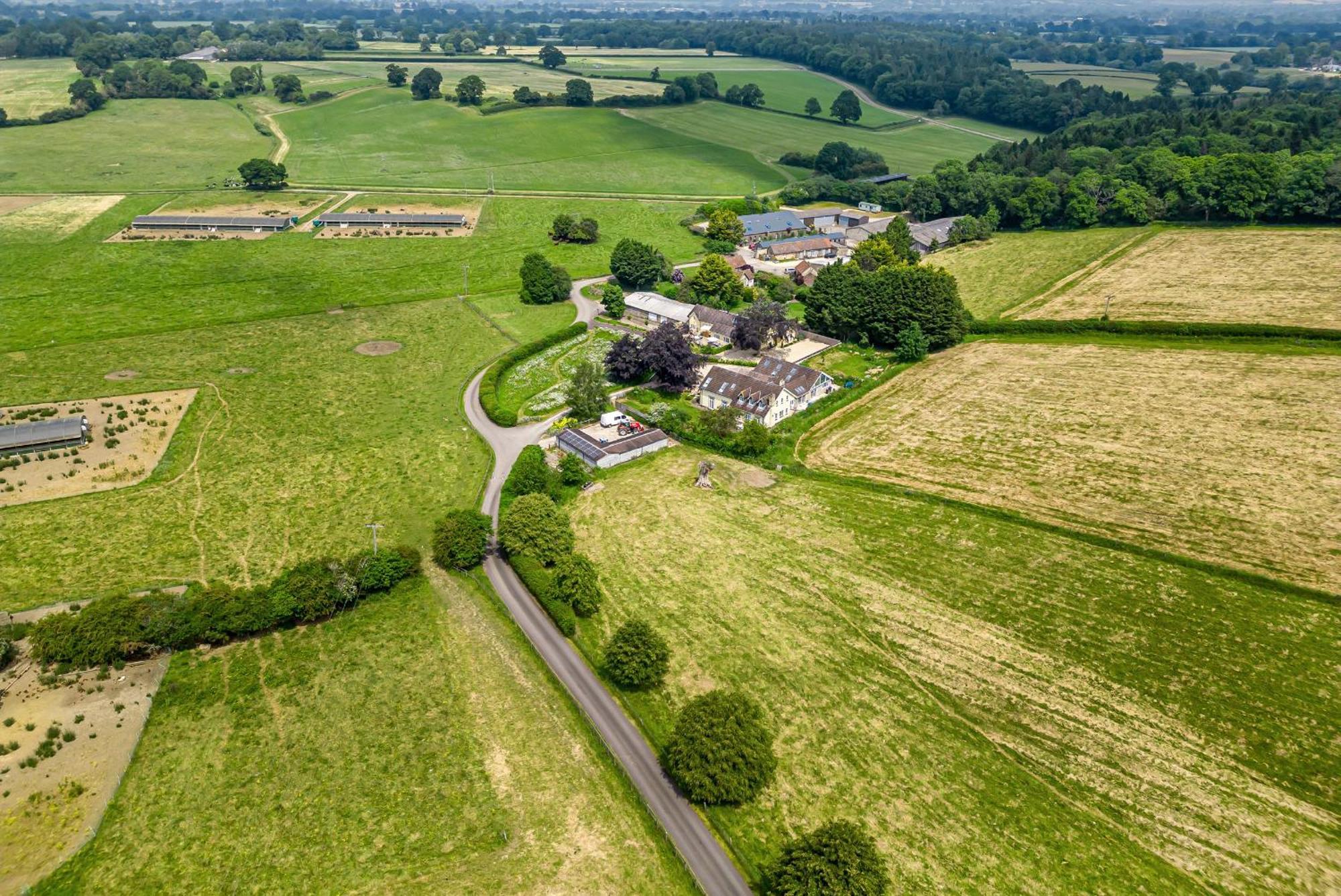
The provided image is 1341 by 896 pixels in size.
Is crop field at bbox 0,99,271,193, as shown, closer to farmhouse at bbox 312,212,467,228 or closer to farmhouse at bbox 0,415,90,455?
farmhouse at bbox 312,212,467,228

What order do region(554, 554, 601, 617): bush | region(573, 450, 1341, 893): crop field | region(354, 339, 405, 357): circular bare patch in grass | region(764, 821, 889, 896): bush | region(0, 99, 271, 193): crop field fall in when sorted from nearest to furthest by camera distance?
1. region(764, 821, 889, 896): bush
2. region(573, 450, 1341, 893): crop field
3. region(554, 554, 601, 617): bush
4. region(354, 339, 405, 357): circular bare patch in grass
5. region(0, 99, 271, 193): crop field

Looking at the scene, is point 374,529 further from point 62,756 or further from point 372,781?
point 62,756

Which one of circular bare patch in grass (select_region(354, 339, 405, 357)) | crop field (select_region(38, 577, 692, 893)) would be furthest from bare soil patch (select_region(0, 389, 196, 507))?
crop field (select_region(38, 577, 692, 893))

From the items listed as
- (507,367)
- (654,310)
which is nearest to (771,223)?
(654,310)

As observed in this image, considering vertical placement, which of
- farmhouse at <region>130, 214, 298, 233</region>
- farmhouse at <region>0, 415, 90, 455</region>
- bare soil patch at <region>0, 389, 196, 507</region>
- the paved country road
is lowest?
the paved country road

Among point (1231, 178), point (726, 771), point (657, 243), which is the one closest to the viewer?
point (726, 771)

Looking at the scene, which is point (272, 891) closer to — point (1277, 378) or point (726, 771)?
point (726, 771)

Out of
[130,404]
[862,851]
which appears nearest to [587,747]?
[862,851]

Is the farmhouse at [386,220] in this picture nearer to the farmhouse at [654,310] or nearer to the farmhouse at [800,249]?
the farmhouse at [654,310]
